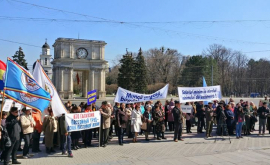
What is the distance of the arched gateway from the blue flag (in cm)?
5229

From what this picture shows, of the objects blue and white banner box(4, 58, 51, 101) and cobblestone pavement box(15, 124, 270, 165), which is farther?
cobblestone pavement box(15, 124, 270, 165)

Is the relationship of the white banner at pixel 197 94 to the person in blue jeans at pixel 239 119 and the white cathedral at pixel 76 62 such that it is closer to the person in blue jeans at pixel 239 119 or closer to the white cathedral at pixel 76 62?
the person in blue jeans at pixel 239 119

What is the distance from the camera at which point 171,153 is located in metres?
10.2

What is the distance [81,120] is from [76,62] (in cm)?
5306

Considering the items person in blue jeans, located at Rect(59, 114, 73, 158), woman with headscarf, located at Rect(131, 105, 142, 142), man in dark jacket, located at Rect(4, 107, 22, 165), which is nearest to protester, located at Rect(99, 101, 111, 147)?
woman with headscarf, located at Rect(131, 105, 142, 142)

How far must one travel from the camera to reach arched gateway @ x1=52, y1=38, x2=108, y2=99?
6050 cm

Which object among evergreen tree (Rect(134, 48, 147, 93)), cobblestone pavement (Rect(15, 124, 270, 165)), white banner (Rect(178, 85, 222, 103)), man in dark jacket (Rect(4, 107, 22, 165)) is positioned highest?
evergreen tree (Rect(134, 48, 147, 93))

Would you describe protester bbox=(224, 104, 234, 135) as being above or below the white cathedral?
below

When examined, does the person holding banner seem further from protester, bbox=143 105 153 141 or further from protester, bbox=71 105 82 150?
protester, bbox=71 105 82 150

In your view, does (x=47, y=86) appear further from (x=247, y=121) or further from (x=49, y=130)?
(x=247, y=121)

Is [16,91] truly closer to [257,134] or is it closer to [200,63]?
[257,134]

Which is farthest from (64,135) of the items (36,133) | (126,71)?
(126,71)

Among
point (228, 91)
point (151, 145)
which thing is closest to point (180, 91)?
point (151, 145)

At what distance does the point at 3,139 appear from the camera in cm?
808
